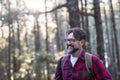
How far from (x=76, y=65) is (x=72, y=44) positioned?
0.85ft

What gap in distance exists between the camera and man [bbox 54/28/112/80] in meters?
3.83

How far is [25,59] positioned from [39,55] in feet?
10.0

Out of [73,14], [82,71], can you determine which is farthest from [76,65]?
[73,14]

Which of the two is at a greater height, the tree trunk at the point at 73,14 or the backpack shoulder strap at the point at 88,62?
the tree trunk at the point at 73,14

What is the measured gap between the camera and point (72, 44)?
3.91 m

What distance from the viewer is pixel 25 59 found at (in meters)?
17.8

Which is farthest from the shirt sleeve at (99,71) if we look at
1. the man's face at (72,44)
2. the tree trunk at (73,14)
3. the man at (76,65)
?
the tree trunk at (73,14)

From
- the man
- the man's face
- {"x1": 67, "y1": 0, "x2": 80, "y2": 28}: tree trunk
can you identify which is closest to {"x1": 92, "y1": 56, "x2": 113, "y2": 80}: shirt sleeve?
the man

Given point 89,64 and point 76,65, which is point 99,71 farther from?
point 76,65

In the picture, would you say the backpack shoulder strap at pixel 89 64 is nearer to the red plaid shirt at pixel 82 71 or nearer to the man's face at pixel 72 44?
the red plaid shirt at pixel 82 71

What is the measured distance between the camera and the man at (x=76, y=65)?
3828 millimetres

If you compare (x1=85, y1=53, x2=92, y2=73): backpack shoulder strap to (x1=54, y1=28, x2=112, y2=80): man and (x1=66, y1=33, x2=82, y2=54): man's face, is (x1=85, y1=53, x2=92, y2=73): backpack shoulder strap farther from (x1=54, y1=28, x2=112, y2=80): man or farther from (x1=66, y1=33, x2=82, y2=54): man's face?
(x1=66, y1=33, x2=82, y2=54): man's face

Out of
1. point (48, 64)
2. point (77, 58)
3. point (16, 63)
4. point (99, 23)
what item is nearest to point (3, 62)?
point (16, 63)

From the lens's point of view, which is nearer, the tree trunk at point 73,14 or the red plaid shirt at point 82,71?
the red plaid shirt at point 82,71
